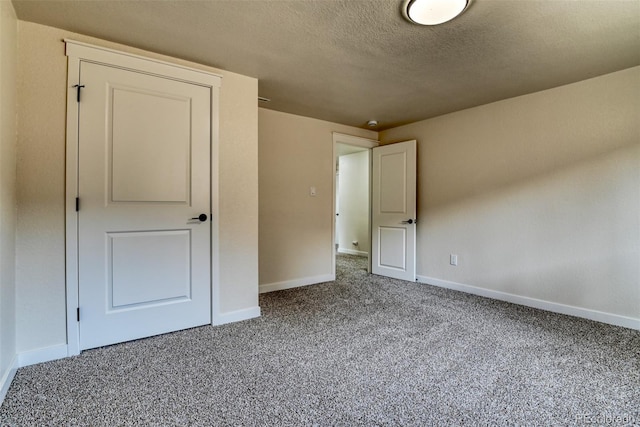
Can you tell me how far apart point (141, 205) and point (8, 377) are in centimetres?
121

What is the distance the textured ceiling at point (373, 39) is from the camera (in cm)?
182

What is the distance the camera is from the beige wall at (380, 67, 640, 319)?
265cm

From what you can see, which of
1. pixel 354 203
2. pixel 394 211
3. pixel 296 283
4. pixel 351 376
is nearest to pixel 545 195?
pixel 394 211

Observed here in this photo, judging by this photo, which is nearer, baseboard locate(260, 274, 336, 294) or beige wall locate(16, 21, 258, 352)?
beige wall locate(16, 21, 258, 352)

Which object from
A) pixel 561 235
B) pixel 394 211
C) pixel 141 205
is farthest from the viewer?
pixel 394 211

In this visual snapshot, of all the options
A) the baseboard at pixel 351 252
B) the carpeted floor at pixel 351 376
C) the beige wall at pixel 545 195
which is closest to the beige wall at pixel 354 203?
the baseboard at pixel 351 252

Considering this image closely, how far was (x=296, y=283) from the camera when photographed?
13.1ft

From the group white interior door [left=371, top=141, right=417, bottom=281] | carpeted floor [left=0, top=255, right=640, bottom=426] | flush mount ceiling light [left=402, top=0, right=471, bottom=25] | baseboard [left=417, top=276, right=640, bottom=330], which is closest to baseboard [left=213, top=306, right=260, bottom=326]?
carpeted floor [left=0, top=255, right=640, bottom=426]

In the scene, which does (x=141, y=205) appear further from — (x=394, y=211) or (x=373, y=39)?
(x=394, y=211)

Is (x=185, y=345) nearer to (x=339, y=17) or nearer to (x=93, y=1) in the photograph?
(x=93, y=1)

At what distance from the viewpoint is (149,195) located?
2.36 metres

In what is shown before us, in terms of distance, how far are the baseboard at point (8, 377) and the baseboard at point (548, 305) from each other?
3.94 meters

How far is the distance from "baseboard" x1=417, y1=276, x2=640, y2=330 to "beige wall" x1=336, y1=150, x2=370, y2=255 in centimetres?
254

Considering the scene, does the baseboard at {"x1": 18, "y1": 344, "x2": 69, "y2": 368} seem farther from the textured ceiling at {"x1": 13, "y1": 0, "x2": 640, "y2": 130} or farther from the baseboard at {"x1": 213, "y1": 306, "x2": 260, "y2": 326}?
the textured ceiling at {"x1": 13, "y1": 0, "x2": 640, "y2": 130}
